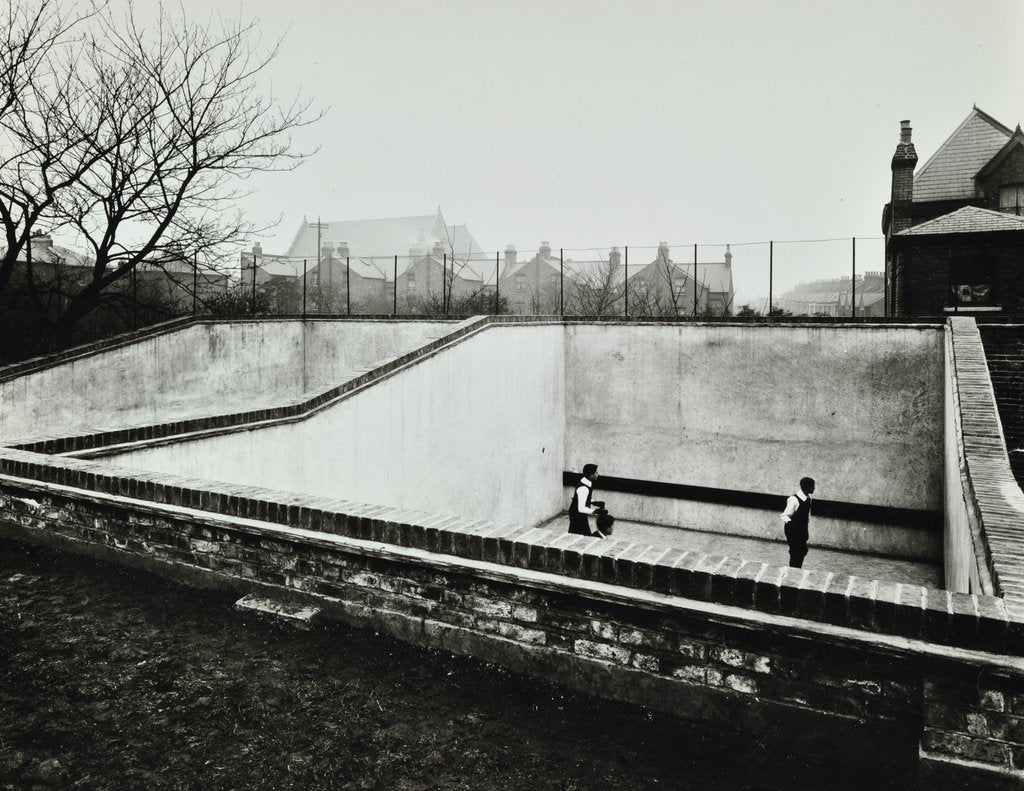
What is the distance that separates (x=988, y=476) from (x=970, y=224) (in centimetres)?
1769

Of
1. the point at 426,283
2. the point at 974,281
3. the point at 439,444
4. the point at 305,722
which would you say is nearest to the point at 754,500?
the point at 439,444

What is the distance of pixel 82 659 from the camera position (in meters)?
3.64

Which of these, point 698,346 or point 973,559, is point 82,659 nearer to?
point 973,559

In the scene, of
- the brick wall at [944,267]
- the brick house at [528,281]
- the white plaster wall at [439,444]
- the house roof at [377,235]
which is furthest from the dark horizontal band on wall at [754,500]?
the house roof at [377,235]

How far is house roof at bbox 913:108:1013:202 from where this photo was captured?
25172 mm

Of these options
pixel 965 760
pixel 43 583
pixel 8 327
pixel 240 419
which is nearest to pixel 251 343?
pixel 8 327

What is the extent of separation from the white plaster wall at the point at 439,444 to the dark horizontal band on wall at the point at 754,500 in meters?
1.19

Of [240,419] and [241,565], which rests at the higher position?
[240,419]

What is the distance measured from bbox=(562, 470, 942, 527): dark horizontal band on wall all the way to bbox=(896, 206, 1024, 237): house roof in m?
11.5

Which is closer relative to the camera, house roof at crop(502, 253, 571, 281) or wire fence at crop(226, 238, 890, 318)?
wire fence at crop(226, 238, 890, 318)

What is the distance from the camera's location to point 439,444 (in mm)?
10516

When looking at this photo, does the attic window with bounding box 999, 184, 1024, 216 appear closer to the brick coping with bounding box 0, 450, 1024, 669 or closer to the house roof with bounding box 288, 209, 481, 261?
the brick coping with bounding box 0, 450, 1024, 669

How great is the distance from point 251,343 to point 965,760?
1501 centimetres

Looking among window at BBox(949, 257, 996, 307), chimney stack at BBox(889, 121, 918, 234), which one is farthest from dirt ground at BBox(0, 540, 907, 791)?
chimney stack at BBox(889, 121, 918, 234)
